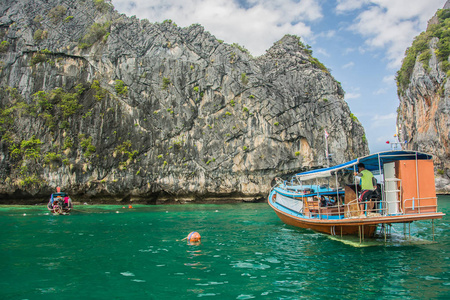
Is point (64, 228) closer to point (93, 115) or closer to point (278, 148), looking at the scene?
point (93, 115)

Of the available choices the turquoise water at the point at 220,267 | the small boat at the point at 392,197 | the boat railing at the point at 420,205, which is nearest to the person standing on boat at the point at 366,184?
the small boat at the point at 392,197

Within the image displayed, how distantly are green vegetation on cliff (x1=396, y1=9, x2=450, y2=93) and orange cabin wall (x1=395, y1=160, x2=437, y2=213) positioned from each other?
168 ft

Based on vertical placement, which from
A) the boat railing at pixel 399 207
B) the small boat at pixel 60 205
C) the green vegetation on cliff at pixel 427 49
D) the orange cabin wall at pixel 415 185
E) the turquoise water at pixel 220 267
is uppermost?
the green vegetation on cliff at pixel 427 49

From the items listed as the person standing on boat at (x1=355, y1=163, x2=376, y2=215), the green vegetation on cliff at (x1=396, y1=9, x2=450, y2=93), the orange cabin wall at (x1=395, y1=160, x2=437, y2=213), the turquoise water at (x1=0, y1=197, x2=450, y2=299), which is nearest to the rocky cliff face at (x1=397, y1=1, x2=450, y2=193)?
the green vegetation on cliff at (x1=396, y1=9, x2=450, y2=93)

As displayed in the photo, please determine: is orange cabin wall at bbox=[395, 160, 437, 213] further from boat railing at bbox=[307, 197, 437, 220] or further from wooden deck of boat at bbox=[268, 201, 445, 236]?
wooden deck of boat at bbox=[268, 201, 445, 236]

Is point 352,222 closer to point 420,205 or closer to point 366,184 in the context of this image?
point 366,184

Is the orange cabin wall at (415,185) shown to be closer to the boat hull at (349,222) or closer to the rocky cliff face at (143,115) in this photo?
the boat hull at (349,222)

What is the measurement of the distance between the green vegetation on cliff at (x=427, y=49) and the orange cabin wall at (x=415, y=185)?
51.1 metres

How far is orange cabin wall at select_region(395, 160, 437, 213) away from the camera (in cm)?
1141

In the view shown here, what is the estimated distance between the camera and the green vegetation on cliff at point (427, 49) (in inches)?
2071

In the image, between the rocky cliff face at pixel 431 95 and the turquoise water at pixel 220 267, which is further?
the rocky cliff face at pixel 431 95

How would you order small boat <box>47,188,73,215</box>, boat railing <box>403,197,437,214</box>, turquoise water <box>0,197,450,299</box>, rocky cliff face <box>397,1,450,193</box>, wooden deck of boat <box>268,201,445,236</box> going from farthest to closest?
rocky cliff face <box>397,1,450,193</box> < small boat <box>47,188,73,215</box> < boat railing <box>403,197,437,214</box> < wooden deck of boat <box>268,201,445,236</box> < turquoise water <box>0,197,450,299</box>

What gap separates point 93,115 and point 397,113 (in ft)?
233

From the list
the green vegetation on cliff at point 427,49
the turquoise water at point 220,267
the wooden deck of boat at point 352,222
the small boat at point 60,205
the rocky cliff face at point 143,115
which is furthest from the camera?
the green vegetation on cliff at point 427,49
